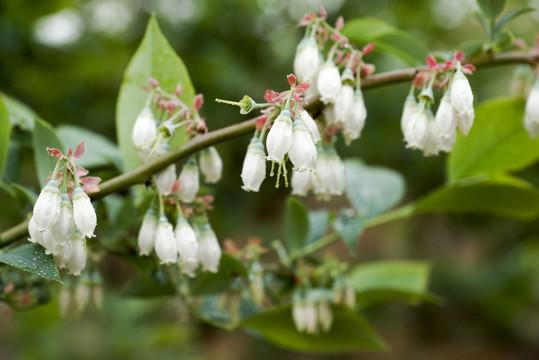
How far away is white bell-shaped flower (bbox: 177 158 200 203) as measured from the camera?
670mm

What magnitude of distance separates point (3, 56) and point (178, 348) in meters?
2.16

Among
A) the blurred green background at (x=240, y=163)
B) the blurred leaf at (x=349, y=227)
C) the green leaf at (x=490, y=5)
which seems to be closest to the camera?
the green leaf at (x=490, y=5)

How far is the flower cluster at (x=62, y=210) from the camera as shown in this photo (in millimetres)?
537

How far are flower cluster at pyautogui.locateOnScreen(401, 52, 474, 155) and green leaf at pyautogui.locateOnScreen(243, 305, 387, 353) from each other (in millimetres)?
328

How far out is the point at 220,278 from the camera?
0.81 m

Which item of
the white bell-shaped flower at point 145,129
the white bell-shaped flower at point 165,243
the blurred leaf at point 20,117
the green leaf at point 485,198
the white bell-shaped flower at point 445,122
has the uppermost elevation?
the blurred leaf at point 20,117

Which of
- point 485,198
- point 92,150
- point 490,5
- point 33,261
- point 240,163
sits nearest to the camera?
point 33,261

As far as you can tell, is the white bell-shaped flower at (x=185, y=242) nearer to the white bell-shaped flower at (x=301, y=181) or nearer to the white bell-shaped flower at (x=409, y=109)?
the white bell-shaped flower at (x=301, y=181)

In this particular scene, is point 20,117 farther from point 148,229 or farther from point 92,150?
point 148,229

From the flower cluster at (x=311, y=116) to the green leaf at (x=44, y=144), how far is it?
0.76 feet

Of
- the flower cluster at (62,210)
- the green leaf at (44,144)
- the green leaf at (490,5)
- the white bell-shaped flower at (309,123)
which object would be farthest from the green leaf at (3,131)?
the green leaf at (490,5)

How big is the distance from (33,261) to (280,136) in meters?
0.27

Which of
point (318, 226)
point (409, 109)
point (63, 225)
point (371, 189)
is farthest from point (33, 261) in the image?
point (371, 189)

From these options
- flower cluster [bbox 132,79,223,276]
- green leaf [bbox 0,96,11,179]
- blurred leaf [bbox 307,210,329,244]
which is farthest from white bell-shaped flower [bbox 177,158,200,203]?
blurred leaf [bbox 307,210,329,244]
